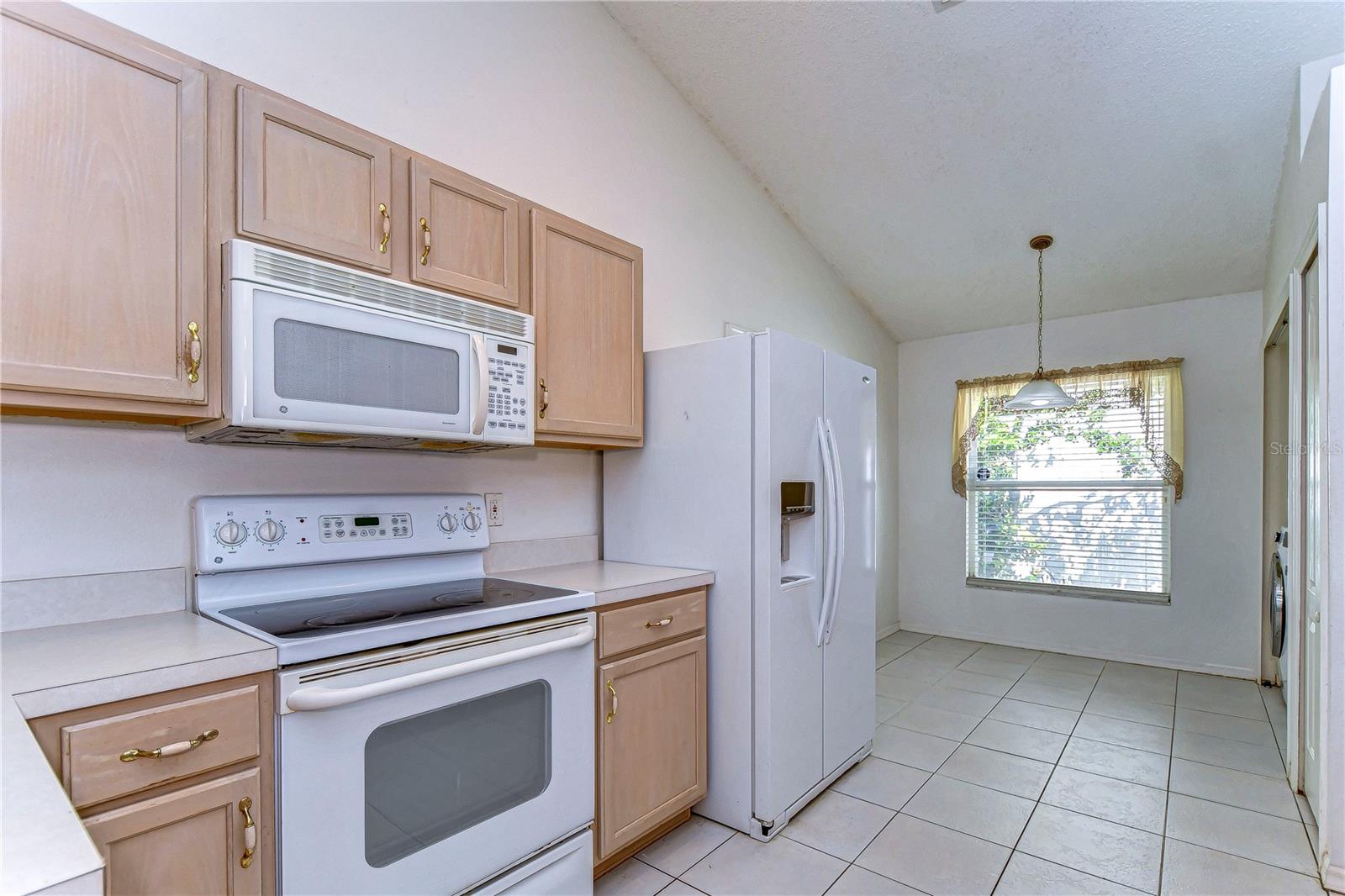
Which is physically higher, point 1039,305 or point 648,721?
Result: point 1039,305

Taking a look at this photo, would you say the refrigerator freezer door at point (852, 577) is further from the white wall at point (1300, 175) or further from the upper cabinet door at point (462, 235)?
the white wall at point (1300, 175)

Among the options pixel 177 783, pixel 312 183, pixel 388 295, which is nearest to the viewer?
pixel 177 783

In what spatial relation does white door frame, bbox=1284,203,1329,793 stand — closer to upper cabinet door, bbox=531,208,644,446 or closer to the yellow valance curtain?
the yellow valance curtain

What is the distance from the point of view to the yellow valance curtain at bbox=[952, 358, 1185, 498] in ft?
14.5

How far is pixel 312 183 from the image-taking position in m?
1.67

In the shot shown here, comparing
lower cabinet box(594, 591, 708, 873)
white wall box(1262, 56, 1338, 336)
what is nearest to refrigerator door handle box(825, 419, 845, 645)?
lower cabinet box(594, 591, 708, 873)

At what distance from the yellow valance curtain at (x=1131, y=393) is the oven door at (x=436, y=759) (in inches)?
165

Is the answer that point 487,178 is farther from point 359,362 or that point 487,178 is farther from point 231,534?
point 231,534

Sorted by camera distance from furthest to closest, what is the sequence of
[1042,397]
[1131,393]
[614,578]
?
[1131,393] < [1042,397] < [614,578]

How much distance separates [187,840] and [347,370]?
100 centimetres

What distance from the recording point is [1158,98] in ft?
9.41

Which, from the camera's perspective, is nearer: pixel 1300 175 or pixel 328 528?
pixel 328 528

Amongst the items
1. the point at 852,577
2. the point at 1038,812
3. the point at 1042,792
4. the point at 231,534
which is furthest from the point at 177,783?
the point at 1042,792

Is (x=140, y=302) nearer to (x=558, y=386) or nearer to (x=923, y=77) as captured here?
(x=558, y=386)
